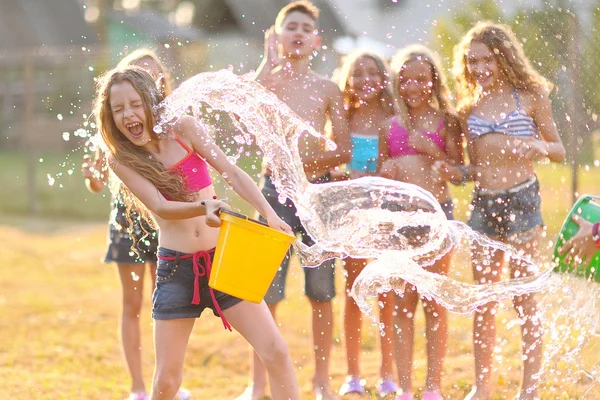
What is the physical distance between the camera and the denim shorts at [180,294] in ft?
10.8

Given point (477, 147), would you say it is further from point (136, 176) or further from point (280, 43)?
point (136, 176)

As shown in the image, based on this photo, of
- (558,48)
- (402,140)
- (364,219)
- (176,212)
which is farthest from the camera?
(558,48)

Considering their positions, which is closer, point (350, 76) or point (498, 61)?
point (498, 61)

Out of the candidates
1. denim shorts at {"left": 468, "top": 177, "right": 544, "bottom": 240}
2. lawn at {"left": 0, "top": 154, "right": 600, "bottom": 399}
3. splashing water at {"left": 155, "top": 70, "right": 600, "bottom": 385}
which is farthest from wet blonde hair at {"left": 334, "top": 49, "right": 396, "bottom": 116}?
denim shorts at {"left": 468, "top": 177, "right": 544, "bottom": 240}

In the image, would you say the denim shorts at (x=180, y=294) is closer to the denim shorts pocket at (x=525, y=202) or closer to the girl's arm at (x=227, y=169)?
the girl's arm at (x=227, y=169)

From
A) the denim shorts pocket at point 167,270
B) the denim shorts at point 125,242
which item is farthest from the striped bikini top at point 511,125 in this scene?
the denim shorts at point 125,242

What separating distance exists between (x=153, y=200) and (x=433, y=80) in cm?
143

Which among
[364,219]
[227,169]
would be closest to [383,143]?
[364,219]

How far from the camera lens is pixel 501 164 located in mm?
→ 3857

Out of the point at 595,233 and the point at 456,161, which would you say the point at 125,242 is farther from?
the point at 595,233

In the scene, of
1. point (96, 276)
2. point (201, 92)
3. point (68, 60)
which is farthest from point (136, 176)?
point (68, 60)

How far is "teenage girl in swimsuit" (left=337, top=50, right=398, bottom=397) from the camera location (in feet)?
13.4

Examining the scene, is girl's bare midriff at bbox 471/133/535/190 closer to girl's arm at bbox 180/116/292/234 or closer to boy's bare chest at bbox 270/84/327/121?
boy's bare chest at bbox 270/84/327/121

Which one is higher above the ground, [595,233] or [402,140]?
[402,140]
